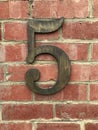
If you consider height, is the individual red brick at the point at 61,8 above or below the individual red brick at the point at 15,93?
above

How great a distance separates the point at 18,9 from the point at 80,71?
354mm

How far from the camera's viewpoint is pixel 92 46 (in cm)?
Result: 115

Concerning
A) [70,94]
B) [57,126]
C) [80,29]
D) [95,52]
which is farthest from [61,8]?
[57,126]

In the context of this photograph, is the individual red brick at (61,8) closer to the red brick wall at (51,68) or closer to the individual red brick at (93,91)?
the red brick wall at (51,68)

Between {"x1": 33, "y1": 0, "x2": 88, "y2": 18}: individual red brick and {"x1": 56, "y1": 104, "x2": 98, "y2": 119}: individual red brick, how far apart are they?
0.37 metres

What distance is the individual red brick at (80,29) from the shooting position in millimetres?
1139

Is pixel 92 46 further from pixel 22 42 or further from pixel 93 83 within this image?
pixel 22 42

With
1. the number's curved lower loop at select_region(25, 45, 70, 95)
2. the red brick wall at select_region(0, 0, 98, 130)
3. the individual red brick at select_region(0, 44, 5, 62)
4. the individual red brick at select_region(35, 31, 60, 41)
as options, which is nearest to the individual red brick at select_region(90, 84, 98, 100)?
the red brick wall at select_region(0, 0, 98, 130)

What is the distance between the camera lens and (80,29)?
1.14m

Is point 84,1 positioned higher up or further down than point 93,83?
higher up

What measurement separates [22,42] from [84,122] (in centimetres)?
42

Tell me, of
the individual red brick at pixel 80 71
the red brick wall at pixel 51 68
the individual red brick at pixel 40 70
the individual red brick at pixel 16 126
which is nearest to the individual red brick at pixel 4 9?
the red brick wall at pixel 51 68

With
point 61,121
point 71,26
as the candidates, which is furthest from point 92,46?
point 61,121

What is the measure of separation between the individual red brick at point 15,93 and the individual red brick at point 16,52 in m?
0.12
